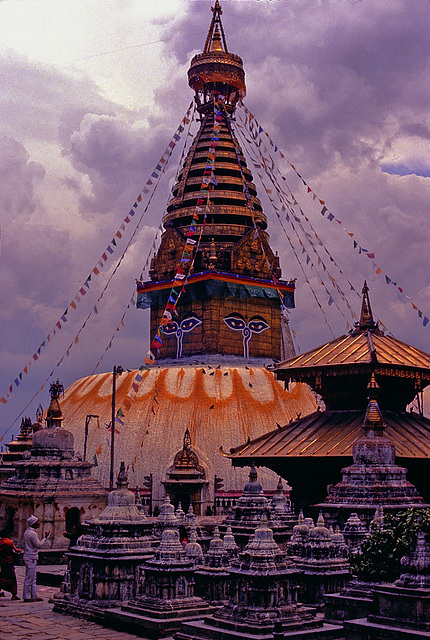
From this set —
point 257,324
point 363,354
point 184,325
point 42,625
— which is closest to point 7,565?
point 42,625

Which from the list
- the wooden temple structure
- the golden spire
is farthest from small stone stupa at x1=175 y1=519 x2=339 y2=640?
the golden spire

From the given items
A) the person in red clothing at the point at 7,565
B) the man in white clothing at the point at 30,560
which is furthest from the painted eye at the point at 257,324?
the person in red clothing at the point at 7,565

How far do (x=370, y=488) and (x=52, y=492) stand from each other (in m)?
10.1

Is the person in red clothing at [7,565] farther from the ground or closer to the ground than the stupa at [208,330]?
closer to the ground

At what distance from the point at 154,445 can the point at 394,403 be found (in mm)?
11448

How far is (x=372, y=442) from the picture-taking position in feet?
60.0

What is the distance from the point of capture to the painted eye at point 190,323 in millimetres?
37344

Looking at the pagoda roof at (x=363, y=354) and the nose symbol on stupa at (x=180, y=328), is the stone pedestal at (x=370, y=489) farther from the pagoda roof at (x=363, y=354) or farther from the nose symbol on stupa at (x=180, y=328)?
the nose symbol on stupa at (x=180, y=328)

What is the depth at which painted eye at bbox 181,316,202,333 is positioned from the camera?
1470 inches

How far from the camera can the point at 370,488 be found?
16828 millimetres

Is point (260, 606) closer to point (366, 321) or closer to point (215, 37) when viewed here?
point (366, 321)

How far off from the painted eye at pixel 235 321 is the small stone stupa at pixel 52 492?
14307mm

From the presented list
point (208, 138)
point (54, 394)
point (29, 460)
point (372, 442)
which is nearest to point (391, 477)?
point (372, 442)

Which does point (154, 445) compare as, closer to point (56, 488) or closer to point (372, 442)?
point (56, 488)
